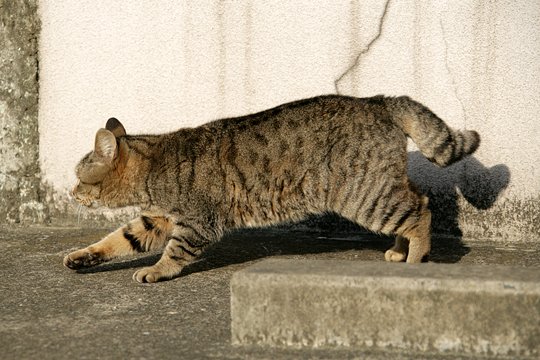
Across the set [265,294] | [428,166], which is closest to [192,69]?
[428,166]

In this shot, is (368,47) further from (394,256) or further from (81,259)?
(81,259)

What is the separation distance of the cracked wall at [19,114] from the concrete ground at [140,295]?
0.23m

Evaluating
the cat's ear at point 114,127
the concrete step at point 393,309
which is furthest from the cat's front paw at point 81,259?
the concrete step at point 393,309

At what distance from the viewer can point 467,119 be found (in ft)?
19.4

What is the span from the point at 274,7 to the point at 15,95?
2173 mm

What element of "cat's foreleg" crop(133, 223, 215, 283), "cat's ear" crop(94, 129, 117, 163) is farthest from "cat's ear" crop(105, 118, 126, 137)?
"cat's foreleg" crop(133, 223, 215, 283)

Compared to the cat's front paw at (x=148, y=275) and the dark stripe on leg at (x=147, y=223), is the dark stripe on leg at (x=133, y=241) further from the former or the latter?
the cat's front paw at (x=148, y=275)

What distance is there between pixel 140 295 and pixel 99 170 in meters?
1.05

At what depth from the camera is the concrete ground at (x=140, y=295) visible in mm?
3779

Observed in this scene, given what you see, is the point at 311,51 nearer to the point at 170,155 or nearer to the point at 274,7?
the point at 274,7

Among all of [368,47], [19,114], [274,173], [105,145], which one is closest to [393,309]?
[274,173]

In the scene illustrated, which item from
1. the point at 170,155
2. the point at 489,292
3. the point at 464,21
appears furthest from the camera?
the point at 464,21

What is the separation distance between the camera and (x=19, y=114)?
6496 millimetres

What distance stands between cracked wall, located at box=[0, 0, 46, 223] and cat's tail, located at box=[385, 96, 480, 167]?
9.59 feet
